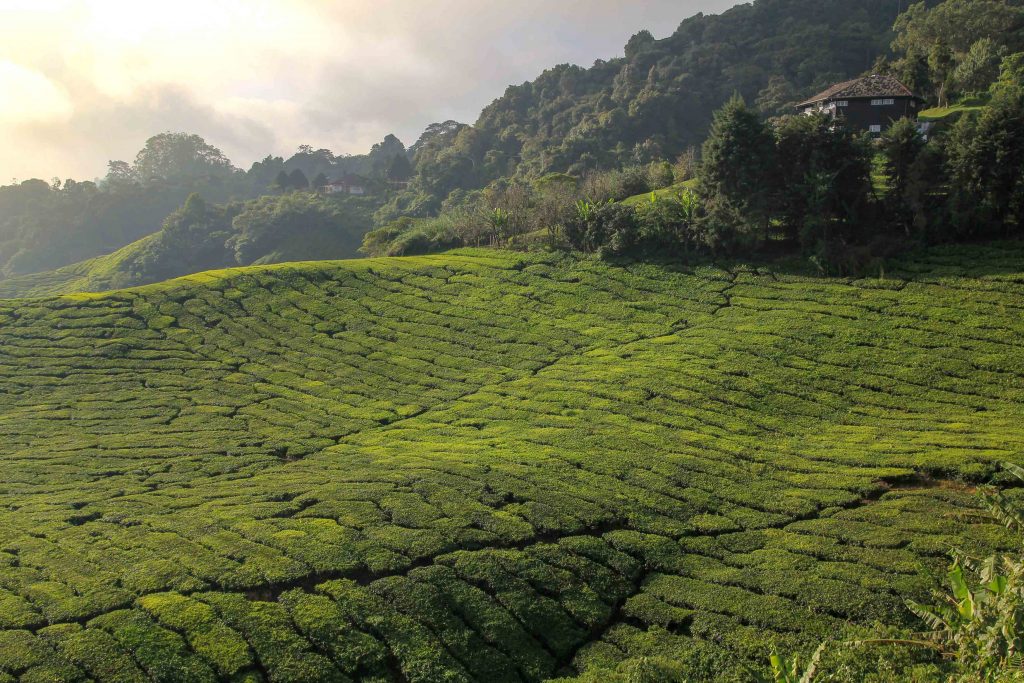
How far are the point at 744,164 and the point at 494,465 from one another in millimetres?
23511

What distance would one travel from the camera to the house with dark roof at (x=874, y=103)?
5109cm

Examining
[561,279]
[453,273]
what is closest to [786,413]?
[561,279]

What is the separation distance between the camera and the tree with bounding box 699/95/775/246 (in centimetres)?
3741

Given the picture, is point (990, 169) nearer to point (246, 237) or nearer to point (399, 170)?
point (246, 237)

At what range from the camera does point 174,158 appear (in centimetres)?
14450

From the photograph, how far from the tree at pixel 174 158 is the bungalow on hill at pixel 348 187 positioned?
143 ft

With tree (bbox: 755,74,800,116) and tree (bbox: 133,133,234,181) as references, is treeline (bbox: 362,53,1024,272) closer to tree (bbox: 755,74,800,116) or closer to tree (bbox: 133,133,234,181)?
tree (bbox: 755,74,800,116)

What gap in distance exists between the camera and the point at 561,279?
130ft

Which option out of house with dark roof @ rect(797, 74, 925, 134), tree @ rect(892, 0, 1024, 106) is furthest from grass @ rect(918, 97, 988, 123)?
house with dark roof @ rect(797, 74, 925, 134)

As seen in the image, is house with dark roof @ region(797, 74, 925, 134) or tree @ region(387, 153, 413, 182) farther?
tree @ region(387, 153, 413, 182)

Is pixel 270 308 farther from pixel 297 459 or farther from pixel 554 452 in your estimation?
pixel 554 452

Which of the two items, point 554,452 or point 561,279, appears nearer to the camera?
point 554,452

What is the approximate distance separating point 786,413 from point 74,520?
22.1 m

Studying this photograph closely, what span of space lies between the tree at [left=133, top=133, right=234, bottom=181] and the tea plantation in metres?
117
